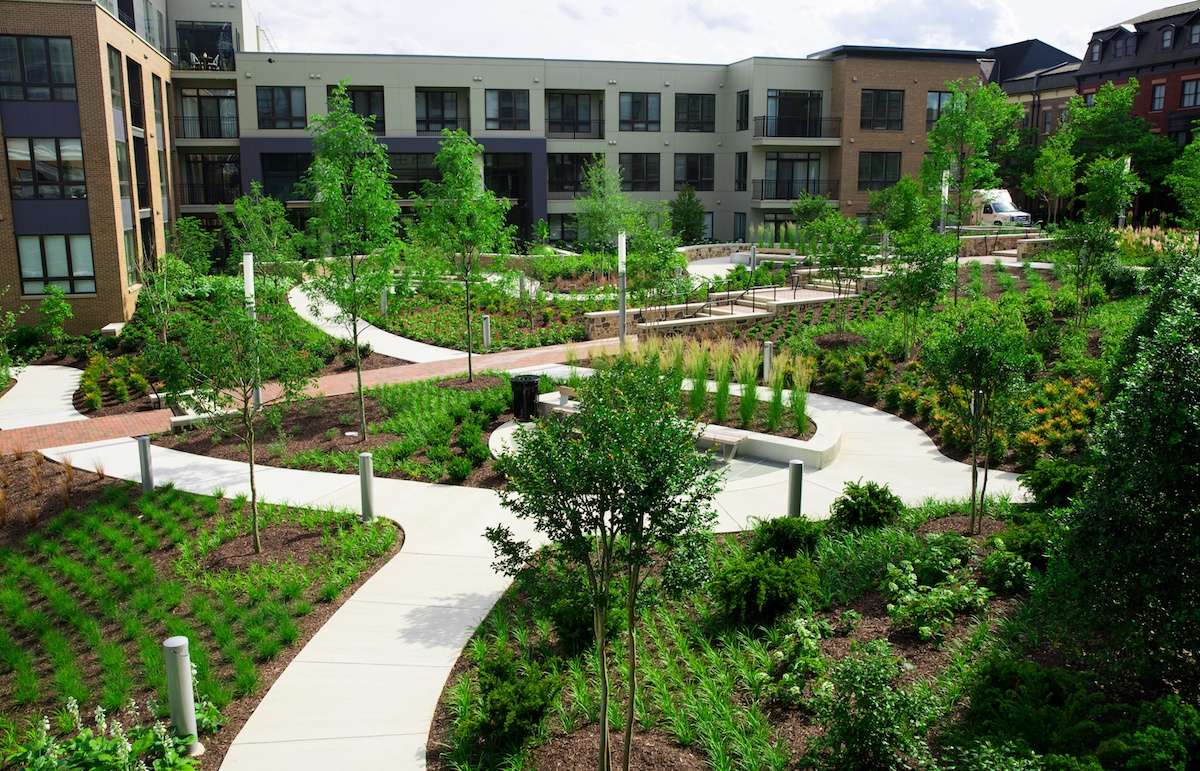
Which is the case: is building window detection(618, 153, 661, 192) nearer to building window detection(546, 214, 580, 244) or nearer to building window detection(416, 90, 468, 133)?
building window detection(546, 214, 580, 244)

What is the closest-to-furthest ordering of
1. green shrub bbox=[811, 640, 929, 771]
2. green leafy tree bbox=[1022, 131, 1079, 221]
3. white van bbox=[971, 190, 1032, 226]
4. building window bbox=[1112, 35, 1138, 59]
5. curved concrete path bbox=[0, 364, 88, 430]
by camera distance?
green shrub bbox=[811, 640, 929, 771] < curved concrete path bbox=[0, 364, 88, 430] < green leafy tree bbox=[1022, 131, 1079, 221] < white van bbox=[971, 190, 1032, 226] < building window bbox=[1112, 35, 1138, 59]

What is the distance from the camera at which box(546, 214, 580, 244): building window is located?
49.1 meters

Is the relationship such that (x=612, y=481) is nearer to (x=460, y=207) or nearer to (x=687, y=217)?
(x=460, y=207)

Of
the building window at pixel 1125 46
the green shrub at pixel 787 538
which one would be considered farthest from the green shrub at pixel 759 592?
the building window at pixel 1125 46

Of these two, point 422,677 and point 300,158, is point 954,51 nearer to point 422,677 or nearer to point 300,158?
point 300,158

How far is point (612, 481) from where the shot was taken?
5.73 metres

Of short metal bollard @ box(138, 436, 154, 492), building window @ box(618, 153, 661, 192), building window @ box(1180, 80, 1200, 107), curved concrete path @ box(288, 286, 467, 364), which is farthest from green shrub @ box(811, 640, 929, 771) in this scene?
building window @ box(1180, 80, 1200, 107)

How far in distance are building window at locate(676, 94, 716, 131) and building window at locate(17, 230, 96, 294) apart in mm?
30479

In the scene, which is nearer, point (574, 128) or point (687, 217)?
point (687, 217)

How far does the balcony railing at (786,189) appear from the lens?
4797 cm

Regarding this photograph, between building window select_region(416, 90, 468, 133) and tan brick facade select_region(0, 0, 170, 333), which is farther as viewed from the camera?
building window select_region(416, 90, 468, 133)

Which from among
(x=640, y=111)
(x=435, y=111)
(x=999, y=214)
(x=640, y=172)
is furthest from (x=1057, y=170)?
(x=435, y=111)

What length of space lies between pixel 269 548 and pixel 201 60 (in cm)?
3952

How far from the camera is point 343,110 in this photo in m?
16.0
